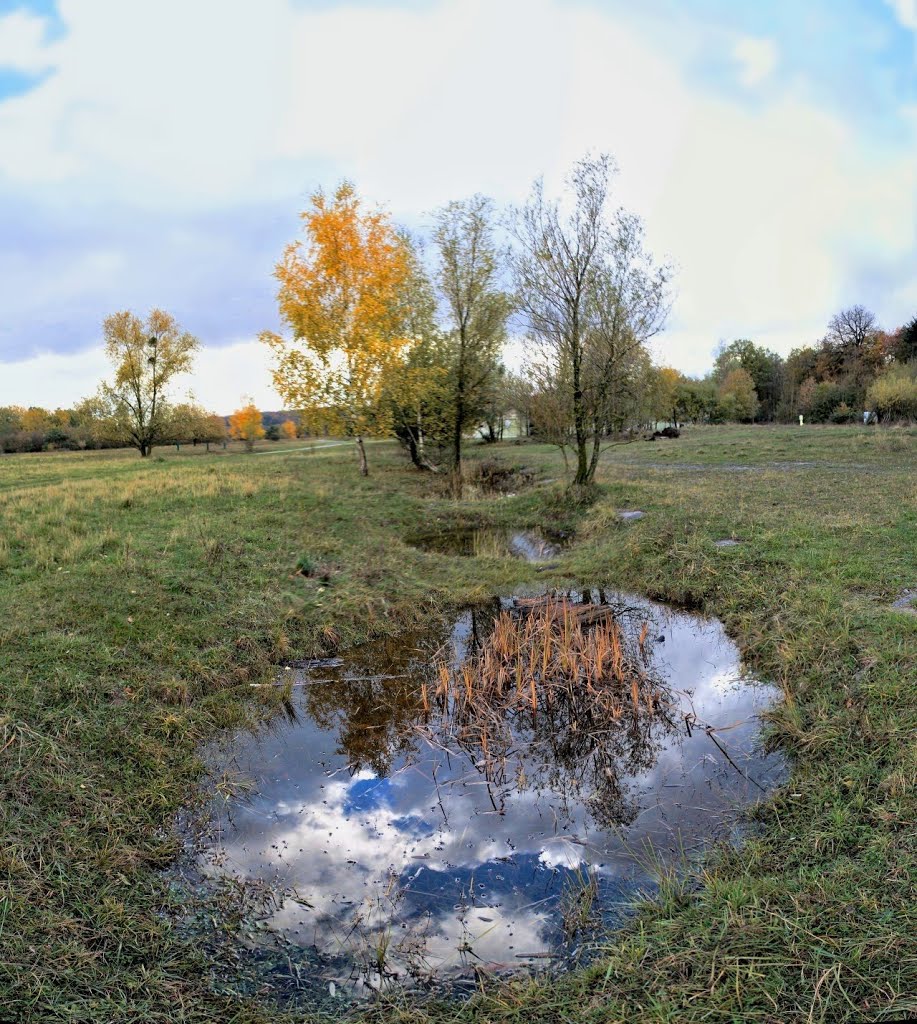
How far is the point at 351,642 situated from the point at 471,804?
14.7 ft

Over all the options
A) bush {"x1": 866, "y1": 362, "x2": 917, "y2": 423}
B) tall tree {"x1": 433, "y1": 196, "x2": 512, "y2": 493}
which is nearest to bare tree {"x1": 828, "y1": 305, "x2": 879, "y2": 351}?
bush {"x1": 866, "y1": 362, "x2": 917, "y2": 423}

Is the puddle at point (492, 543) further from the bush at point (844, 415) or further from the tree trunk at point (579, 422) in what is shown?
the bush at point (844, 415)

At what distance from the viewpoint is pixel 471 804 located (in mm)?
5699

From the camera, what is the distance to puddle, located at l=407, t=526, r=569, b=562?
48.4 feet

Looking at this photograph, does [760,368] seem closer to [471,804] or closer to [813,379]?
[813,379]

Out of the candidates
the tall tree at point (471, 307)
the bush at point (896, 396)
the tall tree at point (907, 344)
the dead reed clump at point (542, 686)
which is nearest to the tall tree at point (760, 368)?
the tall tree at point (907, 344)

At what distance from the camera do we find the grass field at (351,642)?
142 inches

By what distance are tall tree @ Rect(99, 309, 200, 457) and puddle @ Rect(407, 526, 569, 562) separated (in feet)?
112

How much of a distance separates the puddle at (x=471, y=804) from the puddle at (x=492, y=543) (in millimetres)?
5732

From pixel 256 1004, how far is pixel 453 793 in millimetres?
2493

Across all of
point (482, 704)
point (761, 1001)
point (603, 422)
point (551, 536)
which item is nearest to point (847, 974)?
point (761, 1001)

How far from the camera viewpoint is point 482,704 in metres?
7.21

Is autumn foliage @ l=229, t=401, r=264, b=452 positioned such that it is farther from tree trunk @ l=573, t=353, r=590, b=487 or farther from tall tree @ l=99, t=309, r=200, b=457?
tree trunk @ l=573, t=353, r=590, b=487

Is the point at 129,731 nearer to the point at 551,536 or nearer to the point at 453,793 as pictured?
the point at 453,793
